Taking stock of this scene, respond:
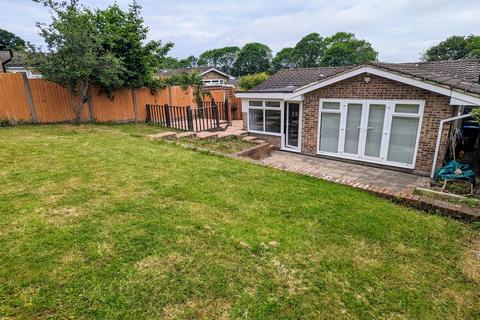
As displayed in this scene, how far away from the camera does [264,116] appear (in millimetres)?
10328

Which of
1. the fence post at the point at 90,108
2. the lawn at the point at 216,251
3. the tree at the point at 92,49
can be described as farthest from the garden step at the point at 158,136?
the fence post at the point at 90,108

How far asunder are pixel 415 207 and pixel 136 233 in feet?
15.6

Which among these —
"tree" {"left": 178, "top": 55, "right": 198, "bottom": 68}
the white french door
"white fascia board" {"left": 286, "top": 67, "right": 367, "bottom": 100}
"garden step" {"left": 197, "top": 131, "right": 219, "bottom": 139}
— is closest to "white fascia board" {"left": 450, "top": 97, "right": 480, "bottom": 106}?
"white fascia board" {"left": 286, "top": 67, "right": 367, "bottom": 100}

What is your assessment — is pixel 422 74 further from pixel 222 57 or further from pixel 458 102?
pixel 222 57

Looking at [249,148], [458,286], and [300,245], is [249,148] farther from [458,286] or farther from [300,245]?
[458,286]

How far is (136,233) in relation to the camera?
10.3 feet

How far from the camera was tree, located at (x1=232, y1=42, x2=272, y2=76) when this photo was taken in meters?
66.1

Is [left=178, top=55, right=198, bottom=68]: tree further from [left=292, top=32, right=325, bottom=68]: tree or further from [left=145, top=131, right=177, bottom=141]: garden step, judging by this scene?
[left=145, top=131, right=177, bottom=141]: garden step

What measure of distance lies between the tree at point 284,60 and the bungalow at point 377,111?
6224 centimetres

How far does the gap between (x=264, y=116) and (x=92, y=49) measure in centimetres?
701

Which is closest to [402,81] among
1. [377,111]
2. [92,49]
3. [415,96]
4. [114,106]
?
[415,96]

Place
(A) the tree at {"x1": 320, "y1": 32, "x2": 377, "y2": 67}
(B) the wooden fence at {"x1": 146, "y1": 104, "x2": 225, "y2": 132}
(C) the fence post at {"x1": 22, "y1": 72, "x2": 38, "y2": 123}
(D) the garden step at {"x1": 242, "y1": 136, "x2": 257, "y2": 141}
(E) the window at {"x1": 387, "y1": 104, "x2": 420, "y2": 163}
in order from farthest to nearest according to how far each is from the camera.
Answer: (A) the tree at {"x1": 320, "y1": 32, "x2": 377, "y2": 67} → (B) the wooden fence at {"x1": 146, "y1": 104, "x2": 225, "y2": 132} → (D) the garden step at {"x1": 242, "y1": 136, "x2": 257, "y2": 141} → (C) the fence post at {"x1": 22, "y1": 72, "x2": 38, "y2": 123} → (E) the window at {"x1": 387, "y1": 104, "x2": 420, "y2": 163}

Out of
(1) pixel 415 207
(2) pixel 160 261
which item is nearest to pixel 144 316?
(2) pixel 160 261

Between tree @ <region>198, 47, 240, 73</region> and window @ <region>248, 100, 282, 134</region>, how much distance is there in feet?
237
